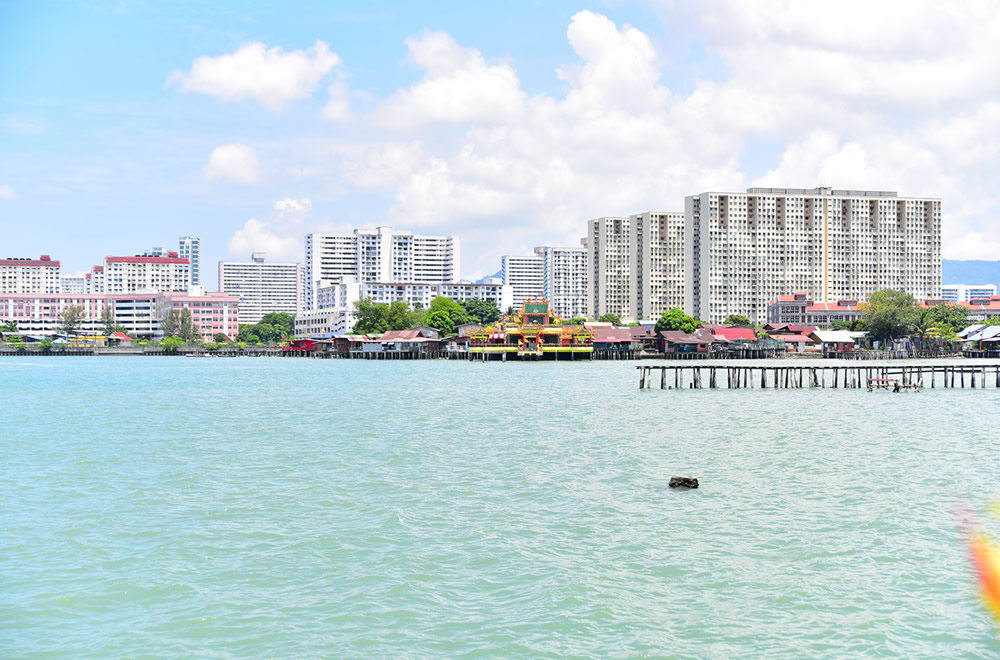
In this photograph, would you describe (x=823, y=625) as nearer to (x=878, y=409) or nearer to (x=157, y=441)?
(x=157, y=441)

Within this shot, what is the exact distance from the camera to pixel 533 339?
120 metres

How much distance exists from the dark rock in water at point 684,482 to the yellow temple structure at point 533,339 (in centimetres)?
9551

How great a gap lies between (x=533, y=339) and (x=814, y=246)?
97.0 m

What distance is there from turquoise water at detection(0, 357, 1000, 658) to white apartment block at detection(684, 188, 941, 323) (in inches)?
6373

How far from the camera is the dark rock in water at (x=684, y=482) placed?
21.9 metres

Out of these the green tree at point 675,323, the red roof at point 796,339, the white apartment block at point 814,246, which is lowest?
the red roof at point 796,339

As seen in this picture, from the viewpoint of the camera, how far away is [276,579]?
48.3 ft

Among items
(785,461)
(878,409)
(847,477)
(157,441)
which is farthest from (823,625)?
(878,409)

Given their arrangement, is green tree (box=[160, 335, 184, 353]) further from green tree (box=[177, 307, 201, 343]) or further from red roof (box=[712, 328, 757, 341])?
red roof (box=[712, 328, 757, 341])

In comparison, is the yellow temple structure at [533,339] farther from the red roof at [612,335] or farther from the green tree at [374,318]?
the green tree at [374,318]

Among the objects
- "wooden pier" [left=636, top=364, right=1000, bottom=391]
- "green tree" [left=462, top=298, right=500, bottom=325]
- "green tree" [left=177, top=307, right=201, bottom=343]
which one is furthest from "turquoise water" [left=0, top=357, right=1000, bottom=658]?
"green tree" [left=177, top=307, right=201, bottom=343]

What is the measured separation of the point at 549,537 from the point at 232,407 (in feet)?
111

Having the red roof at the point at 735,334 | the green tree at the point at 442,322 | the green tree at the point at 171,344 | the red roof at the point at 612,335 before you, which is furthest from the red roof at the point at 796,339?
the green tree at the point at 171,344

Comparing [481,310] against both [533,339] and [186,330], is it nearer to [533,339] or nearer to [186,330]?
[533,339]
